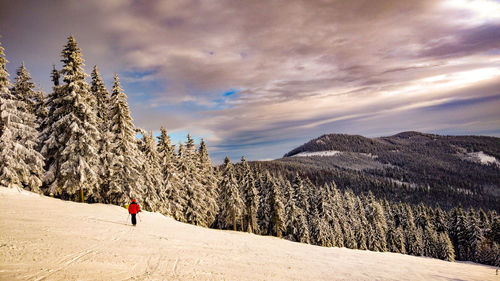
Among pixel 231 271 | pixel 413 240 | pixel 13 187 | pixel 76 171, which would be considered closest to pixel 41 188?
pixel 13 187

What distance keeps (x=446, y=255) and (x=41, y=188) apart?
3610 inches

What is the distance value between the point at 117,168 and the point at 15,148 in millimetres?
8498

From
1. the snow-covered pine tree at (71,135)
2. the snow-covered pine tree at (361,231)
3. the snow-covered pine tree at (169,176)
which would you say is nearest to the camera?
the snow-covered pine tree at (71,135)

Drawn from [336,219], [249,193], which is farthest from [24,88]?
[336,219]

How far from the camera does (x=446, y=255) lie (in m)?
67.5

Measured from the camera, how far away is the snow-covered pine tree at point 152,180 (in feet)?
102

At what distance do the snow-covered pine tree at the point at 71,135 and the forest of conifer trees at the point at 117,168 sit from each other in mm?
80

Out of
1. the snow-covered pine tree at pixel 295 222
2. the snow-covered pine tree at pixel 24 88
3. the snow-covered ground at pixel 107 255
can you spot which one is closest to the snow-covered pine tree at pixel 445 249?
the snow-covered pine tree at pixel 295 222

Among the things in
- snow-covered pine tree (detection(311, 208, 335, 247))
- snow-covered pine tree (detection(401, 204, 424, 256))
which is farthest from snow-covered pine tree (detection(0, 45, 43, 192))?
snow-covered pine tree (detection(401, 204, 424, 256))

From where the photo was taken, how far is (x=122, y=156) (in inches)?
1043

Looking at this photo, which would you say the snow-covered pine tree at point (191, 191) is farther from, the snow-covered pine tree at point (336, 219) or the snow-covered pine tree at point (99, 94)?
the snow-covered pine tree at point (336, 219)

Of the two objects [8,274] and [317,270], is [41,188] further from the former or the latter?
[317,270]

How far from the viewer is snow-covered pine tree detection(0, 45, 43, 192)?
2050 cm

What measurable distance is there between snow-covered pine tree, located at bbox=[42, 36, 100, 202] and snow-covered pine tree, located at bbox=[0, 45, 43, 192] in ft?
3.61
